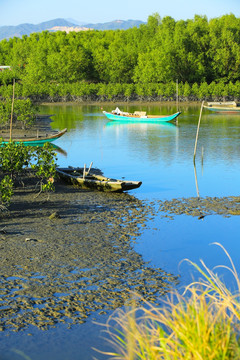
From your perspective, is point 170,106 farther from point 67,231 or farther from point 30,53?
point 67,231

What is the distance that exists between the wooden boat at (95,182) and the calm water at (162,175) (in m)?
1.09

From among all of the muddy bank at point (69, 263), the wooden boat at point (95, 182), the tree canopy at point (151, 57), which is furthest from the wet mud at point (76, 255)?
the tree canopy at point (151, 57)

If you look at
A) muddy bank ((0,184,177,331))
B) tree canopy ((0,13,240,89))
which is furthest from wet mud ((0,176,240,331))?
tree canopy ((0,13,240,89))

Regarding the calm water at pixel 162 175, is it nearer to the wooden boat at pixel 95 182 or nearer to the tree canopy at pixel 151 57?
the wooden boat at pixel 95 182

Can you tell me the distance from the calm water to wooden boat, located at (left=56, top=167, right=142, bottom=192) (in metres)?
1.09

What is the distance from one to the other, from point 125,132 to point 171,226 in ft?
107

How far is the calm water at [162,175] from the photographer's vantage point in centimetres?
945

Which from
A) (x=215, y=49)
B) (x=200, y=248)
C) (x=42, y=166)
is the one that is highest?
(x=215, y=49)

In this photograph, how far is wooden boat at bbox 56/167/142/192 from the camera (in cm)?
1991

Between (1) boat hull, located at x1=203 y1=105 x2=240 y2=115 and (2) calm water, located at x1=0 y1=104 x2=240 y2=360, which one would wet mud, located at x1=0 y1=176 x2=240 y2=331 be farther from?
(1) boat hull, located at x1=203 y1=105 x2=240 y2=115

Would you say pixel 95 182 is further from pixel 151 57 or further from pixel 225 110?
pixel 151 57

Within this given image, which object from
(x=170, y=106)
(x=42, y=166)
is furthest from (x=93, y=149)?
(x=170, y=106)

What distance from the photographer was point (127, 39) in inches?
4456

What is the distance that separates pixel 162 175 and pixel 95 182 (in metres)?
7.28
